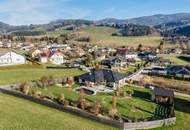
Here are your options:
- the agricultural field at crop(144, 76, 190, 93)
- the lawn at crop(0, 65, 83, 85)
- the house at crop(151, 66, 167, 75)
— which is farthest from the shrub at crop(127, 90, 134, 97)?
the house at crop(151, 66, 167, 75)

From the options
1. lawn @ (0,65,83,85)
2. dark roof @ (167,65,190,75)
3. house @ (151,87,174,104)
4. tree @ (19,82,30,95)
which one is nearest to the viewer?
house @ (151,87,174,104)

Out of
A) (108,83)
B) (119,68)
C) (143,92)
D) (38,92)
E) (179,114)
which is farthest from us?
(119,68)

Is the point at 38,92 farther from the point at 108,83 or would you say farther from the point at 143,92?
the point at 143,92

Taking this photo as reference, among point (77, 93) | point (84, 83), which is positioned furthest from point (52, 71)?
point (77, 93)

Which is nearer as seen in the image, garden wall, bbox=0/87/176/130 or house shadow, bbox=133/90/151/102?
garden wall, bbox=0/87/176/130

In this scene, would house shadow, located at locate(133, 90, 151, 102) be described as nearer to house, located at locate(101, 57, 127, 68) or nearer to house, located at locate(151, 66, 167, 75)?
house, located at locate(151, 66, 167, 75)

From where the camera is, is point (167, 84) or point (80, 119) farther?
point (167, 84)

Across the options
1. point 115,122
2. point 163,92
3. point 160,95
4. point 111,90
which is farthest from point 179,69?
point 115,122
